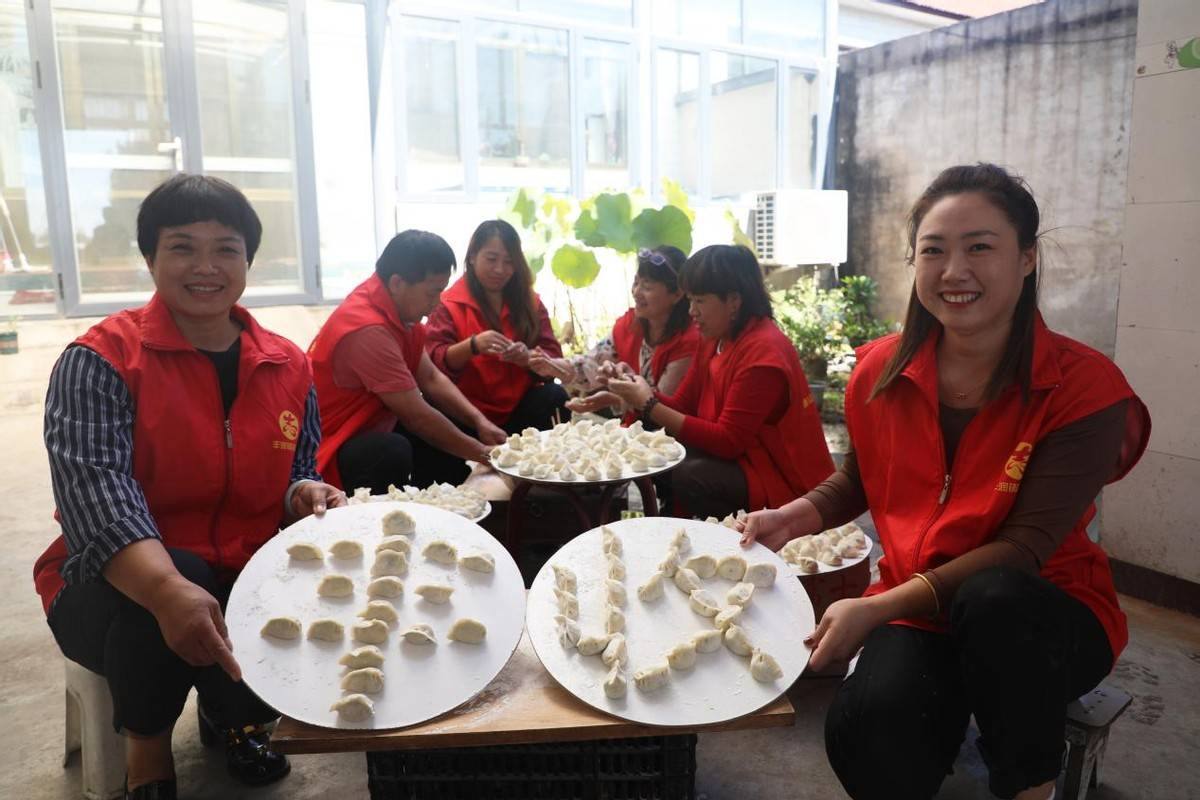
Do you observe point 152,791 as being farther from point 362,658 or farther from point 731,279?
point 731,279

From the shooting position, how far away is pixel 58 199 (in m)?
5.50

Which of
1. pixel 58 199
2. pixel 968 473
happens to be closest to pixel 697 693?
pixel 968 473

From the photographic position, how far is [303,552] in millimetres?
1729

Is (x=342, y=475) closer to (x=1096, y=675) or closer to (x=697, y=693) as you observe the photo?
(x=697, y=693)

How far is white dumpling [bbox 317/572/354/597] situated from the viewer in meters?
1.64

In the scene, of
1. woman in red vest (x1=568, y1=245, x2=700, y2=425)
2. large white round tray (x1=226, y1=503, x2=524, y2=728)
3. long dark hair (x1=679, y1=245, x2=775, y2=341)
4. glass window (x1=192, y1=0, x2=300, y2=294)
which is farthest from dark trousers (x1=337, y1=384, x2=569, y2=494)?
glass window (x1=192, y1=0, x2=300, y2=294)

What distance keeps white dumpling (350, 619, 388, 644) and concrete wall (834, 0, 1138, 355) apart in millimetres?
5476

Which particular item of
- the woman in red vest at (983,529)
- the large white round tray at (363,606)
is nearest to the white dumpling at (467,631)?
the large white round tray at (363,606)

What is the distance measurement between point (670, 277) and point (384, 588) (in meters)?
2.32

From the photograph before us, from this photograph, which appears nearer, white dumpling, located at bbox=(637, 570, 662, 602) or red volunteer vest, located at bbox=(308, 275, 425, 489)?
white dumpling, located at bbox=(637, 570, 662, 602)

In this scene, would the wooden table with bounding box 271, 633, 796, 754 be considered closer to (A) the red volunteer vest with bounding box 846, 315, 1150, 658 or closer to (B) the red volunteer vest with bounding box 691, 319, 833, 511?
(A) the red volunteer vest with bounding box 846, 315, 1150, 658

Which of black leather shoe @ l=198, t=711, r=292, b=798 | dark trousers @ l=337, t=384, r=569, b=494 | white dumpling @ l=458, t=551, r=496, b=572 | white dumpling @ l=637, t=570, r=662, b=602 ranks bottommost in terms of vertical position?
black leather shoe @ l=198, t=711, r=292, b=798

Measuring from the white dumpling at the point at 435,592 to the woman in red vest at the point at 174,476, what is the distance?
14.1 inches

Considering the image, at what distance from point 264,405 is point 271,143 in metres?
4.92
